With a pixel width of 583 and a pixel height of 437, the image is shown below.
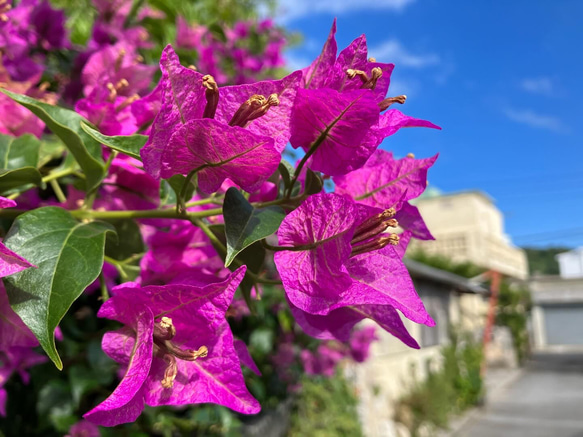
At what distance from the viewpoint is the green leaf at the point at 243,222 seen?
0.35 m

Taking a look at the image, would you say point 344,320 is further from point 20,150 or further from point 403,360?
point 403,360

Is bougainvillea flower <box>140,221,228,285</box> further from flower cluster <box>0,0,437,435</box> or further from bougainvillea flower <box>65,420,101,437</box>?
bougainvillea flower <box>65,420,101,437</box>

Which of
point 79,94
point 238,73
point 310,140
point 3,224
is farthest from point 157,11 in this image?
point 310,140

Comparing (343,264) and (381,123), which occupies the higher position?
(381,123)

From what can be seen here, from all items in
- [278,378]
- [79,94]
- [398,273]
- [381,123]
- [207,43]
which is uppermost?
[207,43]

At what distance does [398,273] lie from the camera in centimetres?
39

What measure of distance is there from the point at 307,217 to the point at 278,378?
2.11 metres

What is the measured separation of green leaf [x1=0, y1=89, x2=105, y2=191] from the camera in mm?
453

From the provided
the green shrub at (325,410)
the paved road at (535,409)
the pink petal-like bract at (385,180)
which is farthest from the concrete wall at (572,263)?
the pink petal-like bract at (385,180)

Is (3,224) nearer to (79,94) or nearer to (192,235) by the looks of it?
(192,235)

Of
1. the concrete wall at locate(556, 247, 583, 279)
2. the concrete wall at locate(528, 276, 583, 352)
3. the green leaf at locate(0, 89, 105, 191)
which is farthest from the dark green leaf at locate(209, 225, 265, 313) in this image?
the concrete wall at locate(556, 247, 583, 279)

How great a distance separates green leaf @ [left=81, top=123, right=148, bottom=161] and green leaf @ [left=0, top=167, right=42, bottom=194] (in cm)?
10

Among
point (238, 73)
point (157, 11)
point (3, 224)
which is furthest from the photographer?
point (238, 73)

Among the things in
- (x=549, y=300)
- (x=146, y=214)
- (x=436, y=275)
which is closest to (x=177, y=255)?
(x=146, y=214)
